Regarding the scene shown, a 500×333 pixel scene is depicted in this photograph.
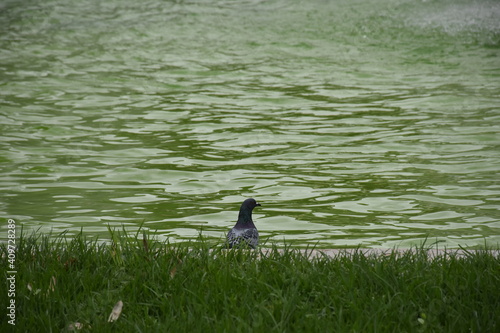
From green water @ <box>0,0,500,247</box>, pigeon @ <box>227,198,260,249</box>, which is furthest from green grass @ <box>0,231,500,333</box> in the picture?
green water @ <box>0,0,500,247</box>

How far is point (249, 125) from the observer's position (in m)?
13.1

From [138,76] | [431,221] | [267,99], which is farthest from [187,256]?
[138,76]

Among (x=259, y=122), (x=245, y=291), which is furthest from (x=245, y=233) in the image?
(x=259, y=122)

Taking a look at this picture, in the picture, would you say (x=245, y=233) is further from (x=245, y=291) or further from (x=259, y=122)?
(x=259, y=122)

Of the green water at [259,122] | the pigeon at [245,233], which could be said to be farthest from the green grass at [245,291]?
the green water at [259,122]

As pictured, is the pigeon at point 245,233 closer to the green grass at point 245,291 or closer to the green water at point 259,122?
the green water at point 259,122

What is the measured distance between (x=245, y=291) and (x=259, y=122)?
937 centimetres

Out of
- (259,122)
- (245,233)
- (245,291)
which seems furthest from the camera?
(259,122)

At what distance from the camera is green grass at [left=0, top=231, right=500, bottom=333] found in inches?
144

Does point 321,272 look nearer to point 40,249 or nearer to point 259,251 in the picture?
point 259,251

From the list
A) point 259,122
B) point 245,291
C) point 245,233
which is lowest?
point 245,291

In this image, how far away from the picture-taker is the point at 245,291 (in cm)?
407

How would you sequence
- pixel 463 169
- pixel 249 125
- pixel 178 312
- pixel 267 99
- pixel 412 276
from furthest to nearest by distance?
pixel 267 99
pixel 249 125
pixel 463 169
pixel 412 276
pixel 178 312

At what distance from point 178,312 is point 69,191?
5.29m
